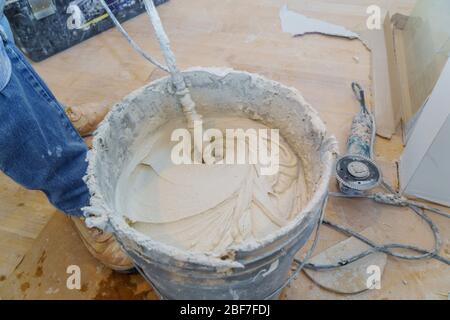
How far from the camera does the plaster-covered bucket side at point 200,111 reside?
0.69m

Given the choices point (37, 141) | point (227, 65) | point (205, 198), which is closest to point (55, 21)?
point (227, 65)

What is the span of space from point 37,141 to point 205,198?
1.53 ft

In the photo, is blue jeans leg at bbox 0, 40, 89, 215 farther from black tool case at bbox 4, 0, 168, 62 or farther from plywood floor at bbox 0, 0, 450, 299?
black tool case at bbox 4, 0, 168, 62

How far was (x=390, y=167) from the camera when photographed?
4.71ft

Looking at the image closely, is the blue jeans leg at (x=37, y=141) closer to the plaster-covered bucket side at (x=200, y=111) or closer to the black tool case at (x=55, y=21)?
the plaster-covered bucket side at (x=200, y=111)

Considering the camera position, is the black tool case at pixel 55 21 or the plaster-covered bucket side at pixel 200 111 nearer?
the plaster-covered bucket side at pixel 200 111

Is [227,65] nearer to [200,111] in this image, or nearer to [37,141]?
[200,111]

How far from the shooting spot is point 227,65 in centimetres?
187

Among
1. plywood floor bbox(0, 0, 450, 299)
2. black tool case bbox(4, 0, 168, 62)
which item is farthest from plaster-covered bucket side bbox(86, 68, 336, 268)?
black tool case bbox(4, 0, 168, 62)

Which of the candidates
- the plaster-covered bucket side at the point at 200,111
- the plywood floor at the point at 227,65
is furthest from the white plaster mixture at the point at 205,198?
the plywood floor at the point at 227,65

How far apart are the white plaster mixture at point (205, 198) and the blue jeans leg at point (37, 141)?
0.63ft

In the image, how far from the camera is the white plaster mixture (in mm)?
872

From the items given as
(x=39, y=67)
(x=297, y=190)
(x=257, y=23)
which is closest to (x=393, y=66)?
(x=257, y=23)
